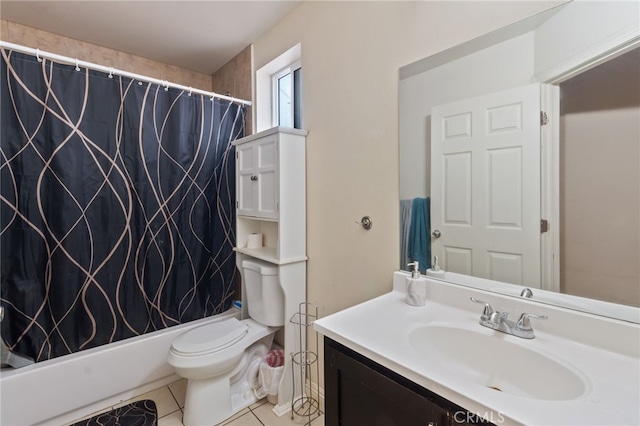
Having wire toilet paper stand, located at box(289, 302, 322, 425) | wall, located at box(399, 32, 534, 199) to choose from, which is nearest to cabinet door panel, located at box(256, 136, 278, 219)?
wire toilet paper stand, located at box(289, 302, 322, 425)

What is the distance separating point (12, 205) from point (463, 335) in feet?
7.06

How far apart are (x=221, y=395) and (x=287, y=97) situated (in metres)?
2.00

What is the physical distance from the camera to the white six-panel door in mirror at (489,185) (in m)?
1.00

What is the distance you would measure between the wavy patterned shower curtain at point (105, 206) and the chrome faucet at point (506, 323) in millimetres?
1746

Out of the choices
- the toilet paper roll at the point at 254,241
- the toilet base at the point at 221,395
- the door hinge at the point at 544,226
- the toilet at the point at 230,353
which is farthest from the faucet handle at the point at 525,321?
the toilet paper roll at the point at 254,241

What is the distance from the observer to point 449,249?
1.21 m

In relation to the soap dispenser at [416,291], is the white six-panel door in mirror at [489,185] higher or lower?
higher

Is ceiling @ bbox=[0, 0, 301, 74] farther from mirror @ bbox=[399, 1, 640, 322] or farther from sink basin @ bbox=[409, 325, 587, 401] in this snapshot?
sink basin @ bbox=[409, 325, 587, 401]

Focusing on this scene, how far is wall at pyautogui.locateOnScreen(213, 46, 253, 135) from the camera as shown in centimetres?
226

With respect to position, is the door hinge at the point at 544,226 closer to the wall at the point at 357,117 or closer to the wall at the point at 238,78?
the wall at the point at 357,117

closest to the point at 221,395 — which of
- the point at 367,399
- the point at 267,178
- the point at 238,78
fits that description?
the point at 367,399

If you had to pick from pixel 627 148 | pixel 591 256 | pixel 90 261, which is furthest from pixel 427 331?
pixel 90 261

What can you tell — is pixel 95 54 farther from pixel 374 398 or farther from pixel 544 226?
pixel 544 226

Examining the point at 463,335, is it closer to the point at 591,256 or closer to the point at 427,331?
the point at 427,331
